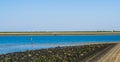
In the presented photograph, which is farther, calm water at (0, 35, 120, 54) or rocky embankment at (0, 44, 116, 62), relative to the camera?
calm water at (0, 35, 120, 54)

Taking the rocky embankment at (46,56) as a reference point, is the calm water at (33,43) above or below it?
below

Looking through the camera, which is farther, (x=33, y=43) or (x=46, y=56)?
(x=33, y=43)

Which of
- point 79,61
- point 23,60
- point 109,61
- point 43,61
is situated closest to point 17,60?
point 23,60

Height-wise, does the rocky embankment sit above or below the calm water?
above

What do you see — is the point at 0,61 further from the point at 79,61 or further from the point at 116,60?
Answer: the point at 116,60

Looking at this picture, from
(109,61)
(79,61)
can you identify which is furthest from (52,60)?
(109,61)

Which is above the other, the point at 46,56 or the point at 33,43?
the point at 46,56

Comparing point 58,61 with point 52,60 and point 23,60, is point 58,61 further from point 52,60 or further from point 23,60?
point 23,60

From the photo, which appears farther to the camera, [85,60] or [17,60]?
[17,60]

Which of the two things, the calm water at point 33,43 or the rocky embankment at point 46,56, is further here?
the calm water at point 33,43
